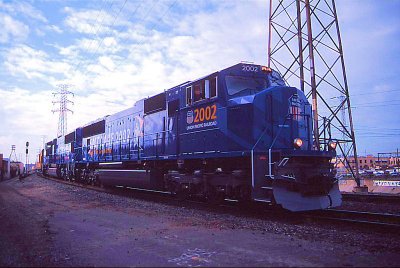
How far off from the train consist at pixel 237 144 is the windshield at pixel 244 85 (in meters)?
0.03

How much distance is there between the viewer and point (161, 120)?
13.8 metres

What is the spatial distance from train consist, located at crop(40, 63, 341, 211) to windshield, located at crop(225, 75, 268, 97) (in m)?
0.03

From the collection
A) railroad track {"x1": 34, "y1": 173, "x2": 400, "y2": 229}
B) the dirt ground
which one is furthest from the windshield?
the dirt ground

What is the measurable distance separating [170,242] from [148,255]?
0.90 meters

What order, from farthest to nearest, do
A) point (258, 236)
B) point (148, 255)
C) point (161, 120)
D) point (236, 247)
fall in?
point (161, 120)
point (258, 236)
point (236, 247)
point (148, 255)

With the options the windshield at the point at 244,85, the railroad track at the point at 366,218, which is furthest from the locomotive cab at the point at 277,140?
the railroad track at the point at 366,218

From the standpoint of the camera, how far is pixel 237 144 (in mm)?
9812

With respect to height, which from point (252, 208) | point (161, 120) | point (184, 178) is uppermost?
point (161, 120)

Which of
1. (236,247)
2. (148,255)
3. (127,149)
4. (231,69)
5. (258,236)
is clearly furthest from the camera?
(127,149)

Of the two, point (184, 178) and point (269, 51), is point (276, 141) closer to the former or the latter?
point (184, 178)

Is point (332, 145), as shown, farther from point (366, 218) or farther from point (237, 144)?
point (237, 144)

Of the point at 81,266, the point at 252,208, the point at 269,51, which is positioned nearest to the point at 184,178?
the point at 252,208

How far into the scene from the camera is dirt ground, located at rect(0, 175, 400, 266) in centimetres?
511

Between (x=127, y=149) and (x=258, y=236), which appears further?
(x=127, y=149)
